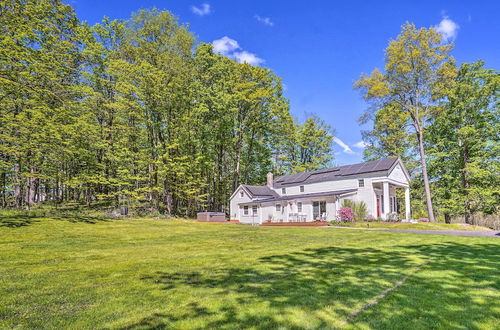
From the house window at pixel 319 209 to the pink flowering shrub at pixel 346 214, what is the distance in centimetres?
287

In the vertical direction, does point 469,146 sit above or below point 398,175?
above

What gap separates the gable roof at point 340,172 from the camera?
24.6 meters

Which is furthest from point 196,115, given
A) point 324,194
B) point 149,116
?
point 324,194

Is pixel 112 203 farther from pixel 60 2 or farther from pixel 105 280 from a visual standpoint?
pixel 105 280

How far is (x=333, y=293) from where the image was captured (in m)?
4.28

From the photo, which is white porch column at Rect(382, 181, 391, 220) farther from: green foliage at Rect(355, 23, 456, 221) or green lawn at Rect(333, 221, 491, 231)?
→ green lawn at Rect(333, 221, 491, 231)

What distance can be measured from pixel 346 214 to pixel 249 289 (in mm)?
19396

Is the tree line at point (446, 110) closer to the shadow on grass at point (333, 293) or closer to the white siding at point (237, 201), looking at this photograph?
the white siding at point (237, 201)

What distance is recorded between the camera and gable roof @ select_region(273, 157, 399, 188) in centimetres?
2462

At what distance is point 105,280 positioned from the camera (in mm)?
5094

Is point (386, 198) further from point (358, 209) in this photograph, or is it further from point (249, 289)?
point (249, 289)

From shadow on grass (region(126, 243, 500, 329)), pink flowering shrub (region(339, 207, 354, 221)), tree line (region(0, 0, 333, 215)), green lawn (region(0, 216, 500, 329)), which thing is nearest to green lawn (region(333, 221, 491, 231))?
pink flowering shrub (region(339, 207, 354, 221))

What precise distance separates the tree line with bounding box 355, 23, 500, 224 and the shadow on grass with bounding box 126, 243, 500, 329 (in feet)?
67.6

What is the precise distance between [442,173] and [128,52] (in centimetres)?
3550
